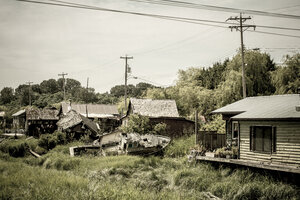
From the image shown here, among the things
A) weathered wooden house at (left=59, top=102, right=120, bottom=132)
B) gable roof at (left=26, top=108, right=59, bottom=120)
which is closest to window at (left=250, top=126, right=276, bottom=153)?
weathered wooden house at (left=59, top=102, right=120, bottom=132)

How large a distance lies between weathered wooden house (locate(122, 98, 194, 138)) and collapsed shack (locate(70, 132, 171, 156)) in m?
4.09

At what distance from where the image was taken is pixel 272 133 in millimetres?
14680

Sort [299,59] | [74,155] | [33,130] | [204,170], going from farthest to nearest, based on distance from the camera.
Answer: [33,130]
[299,59]
[74,155]
[204,170]

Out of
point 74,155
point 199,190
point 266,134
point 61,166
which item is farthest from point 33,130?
point 266,134

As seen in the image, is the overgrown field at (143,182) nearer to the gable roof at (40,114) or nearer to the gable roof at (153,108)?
the gable roof at (153,108)

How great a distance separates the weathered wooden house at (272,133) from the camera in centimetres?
1384

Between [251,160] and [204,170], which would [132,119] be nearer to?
[204,170]

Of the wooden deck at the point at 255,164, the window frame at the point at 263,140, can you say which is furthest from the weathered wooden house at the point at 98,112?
the window frame at the point at 263,140

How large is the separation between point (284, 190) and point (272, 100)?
23.0 feet

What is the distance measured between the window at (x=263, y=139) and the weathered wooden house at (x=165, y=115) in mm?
12597

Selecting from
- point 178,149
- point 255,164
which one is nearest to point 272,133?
point 255,164

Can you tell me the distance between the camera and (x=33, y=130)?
4106 centimetres

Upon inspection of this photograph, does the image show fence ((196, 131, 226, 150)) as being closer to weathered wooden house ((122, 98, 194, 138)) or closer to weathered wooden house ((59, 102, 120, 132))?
weathered wooden house ((122, 98, 194, 138))

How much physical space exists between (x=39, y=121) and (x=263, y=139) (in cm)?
3844
